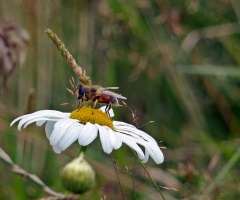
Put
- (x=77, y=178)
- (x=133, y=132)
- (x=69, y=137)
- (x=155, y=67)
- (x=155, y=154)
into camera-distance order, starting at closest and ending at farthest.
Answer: (x=77, y=178), (x=69, y=137), (x=155, y=154), (x=133, y=132), (x=155, y=67)

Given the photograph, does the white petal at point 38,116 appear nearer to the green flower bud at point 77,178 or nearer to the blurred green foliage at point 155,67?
the green flower bud at point 77,178

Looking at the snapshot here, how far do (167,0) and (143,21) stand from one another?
9.3 inches

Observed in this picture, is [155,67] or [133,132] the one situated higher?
[155,67]

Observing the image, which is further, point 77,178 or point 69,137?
point 69,137

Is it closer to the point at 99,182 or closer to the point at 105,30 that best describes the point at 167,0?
the point at 105,30

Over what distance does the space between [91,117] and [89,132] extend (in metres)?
0.18

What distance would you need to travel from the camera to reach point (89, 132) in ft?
4.35

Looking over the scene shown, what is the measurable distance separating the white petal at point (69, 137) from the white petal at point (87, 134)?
15mm

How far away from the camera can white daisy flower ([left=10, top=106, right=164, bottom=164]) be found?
4.24 feet

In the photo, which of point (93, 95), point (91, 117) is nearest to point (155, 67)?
point (93, 95)

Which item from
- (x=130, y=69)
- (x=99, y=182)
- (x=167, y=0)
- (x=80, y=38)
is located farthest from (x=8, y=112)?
(x=167, y=0)

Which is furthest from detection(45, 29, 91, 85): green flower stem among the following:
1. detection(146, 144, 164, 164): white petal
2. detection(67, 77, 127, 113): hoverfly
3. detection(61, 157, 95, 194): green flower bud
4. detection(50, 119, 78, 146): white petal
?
detection(61, 157, 95, 194): green flower bud

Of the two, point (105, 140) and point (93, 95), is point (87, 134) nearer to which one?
point (105, 140)

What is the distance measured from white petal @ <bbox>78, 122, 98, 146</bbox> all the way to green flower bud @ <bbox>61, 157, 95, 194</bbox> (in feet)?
0.93
